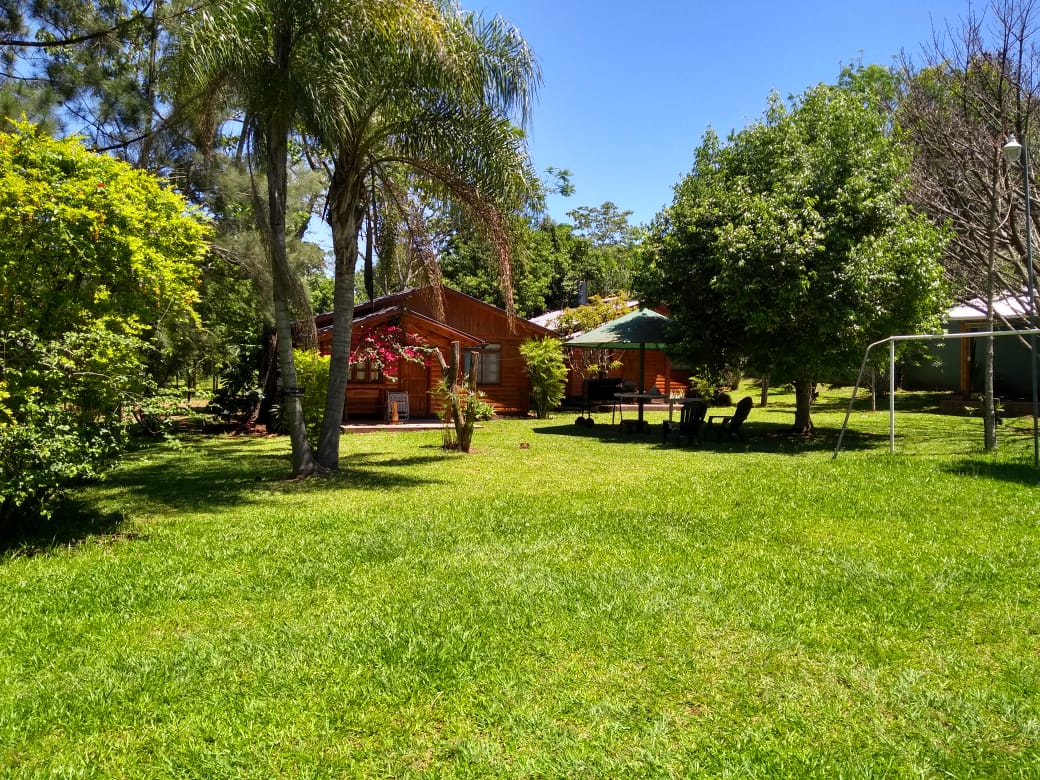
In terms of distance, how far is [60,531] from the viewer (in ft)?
21.5

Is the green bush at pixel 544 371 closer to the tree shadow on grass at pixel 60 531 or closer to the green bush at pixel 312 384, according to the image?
the green bush at pixel 312 384

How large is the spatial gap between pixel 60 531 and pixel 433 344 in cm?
1283

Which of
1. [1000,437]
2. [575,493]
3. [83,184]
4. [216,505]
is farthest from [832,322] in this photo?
[83,184]

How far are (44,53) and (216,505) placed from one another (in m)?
9.97

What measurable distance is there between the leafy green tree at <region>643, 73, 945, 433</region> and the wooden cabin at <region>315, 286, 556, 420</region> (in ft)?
14.9

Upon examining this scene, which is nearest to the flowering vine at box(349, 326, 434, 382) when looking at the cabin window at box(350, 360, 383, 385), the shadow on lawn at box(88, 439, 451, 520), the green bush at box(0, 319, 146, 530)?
the cabin window at box(350, 360, 383, 385)

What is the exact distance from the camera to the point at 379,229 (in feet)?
38.7

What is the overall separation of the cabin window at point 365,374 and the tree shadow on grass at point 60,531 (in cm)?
1118

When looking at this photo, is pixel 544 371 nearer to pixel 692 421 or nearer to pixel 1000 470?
pixel 692 421

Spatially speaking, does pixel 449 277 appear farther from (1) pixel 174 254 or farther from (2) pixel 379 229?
(1) pixel 174 254

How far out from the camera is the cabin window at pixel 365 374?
60.8 feet

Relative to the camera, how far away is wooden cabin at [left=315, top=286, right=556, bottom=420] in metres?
18.4

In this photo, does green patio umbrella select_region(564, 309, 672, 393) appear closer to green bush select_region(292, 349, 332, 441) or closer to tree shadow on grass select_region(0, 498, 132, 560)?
green bush select_region(292, 349, 332, 441)

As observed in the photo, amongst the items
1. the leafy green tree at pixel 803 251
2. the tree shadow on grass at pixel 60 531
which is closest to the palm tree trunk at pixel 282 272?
the tree shadow on grass at pixel 60 531
